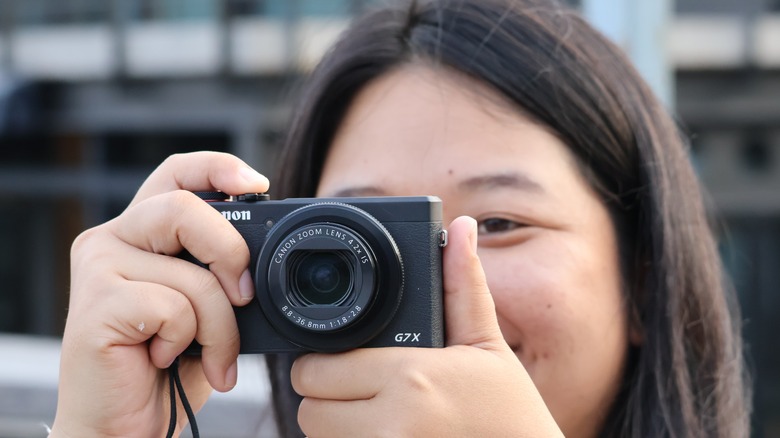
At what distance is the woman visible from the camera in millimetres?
1140

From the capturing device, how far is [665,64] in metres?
2.37

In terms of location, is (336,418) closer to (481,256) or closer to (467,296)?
(467,296)

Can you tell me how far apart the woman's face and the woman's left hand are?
0.28 m

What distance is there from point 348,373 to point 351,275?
124mm

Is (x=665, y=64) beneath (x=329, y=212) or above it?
above

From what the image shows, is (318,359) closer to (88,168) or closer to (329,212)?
(329,212)

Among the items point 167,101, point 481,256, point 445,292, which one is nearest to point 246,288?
point 445,292

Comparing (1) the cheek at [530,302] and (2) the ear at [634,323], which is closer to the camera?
(1) the cheek at [530,302]

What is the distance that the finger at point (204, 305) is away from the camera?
1.22m

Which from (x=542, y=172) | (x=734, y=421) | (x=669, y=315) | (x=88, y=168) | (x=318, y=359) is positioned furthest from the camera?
(x=88, y=168)

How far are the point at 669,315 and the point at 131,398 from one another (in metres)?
0.91

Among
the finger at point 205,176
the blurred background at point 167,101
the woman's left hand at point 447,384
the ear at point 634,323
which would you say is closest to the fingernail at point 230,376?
the woman's left hand at point 447,384

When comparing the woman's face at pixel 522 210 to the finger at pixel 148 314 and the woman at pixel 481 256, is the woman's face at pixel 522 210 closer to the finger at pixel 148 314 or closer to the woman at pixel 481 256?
the woman at pixel 481 256

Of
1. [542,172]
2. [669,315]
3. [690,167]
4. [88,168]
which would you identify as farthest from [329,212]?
[88,168]
